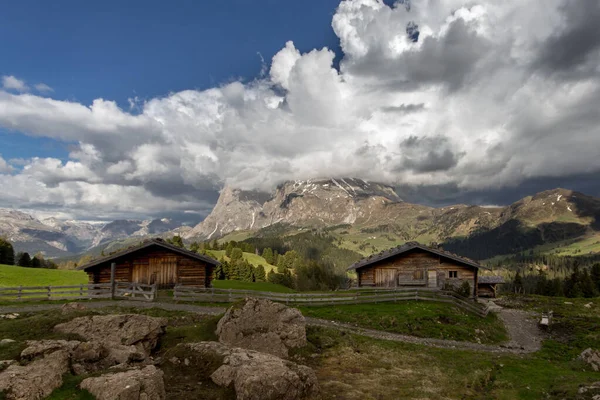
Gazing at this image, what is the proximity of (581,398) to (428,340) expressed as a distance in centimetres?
1347

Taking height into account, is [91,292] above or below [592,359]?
above

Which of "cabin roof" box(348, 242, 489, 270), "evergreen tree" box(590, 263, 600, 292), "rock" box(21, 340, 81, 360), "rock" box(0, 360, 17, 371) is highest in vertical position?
"cabin roof" box(348, 242, 489, 270)

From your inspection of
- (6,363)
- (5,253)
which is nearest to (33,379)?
(6,363)

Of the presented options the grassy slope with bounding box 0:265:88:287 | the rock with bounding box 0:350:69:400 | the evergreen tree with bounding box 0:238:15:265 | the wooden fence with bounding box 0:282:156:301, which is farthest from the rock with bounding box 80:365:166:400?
the evergreen tree with bounding box 0:238:15:265

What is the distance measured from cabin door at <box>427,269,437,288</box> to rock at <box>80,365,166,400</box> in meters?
43.1

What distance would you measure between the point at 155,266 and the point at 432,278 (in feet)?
118

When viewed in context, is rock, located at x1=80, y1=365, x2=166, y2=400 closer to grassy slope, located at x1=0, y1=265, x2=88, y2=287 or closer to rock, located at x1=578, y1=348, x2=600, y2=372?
rock, located at x1=578, y1=348, x2=600, y2=372

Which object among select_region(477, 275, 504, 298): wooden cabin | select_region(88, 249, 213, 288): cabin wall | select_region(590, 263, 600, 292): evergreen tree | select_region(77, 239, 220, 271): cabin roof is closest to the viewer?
select_region(77, 239, 220, 271): cabin roof

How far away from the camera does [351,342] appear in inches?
832

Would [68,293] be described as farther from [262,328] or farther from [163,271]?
[262,328]

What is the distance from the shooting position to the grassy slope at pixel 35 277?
2270 inches

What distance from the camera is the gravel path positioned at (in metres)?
26.1

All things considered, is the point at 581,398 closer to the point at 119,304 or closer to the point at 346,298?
the point at 346,298

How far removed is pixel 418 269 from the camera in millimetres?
48469
